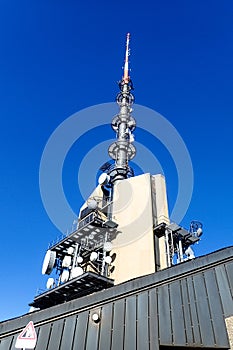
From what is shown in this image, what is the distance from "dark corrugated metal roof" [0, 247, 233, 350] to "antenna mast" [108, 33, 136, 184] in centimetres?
2504

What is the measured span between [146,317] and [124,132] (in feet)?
110

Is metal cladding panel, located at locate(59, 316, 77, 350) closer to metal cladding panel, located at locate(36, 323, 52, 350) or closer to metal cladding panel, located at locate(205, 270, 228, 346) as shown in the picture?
metal cladding panel, located at locate(36, 323, 52, 350)

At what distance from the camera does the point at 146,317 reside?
7.28 metres

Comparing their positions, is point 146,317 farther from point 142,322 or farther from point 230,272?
point 230,272

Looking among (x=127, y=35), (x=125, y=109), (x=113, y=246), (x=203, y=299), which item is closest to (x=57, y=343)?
(x=203, y=299)

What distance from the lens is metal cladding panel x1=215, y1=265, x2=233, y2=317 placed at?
746cm

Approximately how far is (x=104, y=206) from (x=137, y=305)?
2233cm

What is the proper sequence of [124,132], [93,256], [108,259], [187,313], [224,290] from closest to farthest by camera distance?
1. [187,313]
2. [224,290]
3. [108,259]
4. [93,256]
5. [124,132]

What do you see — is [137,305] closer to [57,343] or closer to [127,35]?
[57,343]

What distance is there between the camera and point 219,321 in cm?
725

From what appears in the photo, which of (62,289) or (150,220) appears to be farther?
(150,220)

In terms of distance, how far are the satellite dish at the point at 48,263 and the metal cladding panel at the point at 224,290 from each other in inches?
791

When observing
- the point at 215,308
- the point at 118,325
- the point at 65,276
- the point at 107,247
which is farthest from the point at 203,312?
the point at 65,276

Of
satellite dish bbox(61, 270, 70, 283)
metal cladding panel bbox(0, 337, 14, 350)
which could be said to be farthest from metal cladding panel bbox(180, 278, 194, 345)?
satellite dish bbox(61, 270, 70, 283)
